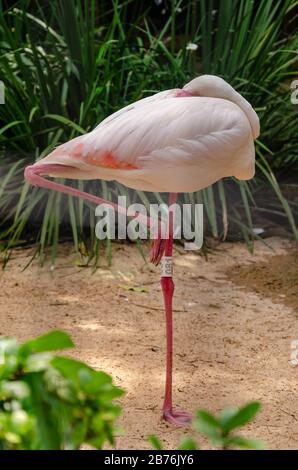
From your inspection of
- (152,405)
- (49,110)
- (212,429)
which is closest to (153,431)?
(152,405)

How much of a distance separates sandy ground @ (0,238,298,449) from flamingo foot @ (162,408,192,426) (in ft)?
0.09

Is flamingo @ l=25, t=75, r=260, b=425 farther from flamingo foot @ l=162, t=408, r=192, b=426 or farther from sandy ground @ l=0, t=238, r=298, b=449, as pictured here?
sandy ground @ l=0, t=238, r=298, b=449

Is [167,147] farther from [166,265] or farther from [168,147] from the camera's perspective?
[166,265]

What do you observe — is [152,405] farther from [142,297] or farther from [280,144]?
[280,144]

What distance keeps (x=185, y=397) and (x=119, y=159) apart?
0.91 meters

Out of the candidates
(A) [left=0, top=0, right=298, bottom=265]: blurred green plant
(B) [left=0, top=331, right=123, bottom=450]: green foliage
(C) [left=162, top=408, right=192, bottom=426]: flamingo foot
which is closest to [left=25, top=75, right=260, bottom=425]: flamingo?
(C) [left=162, top=408, right=192, bottom=426]: flamingo foot

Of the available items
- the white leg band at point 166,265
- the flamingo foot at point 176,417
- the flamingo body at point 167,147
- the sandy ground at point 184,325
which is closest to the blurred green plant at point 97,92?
the sandy ground at point 184,325

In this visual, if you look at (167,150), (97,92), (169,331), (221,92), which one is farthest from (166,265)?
(97,92)

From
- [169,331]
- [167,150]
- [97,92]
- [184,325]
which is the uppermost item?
[167,150]

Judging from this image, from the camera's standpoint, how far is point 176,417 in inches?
109

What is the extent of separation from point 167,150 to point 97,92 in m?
1.79

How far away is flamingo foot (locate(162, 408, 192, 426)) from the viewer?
2.73 m

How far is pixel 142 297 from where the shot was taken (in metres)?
3.97

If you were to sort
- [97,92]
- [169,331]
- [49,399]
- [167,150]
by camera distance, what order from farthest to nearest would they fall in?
1. [97,92]
2. [169,331]
3. [167,150]
4. [49,399]
